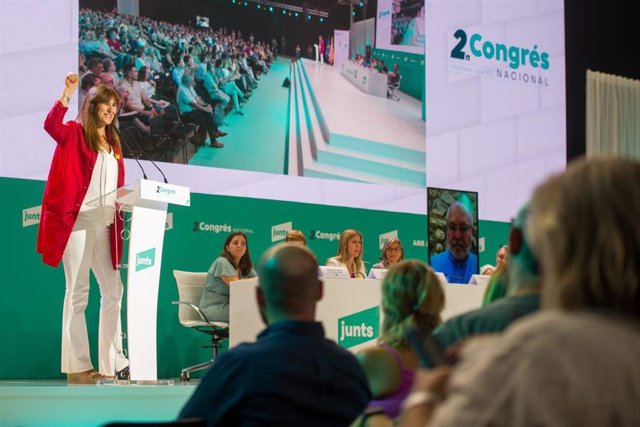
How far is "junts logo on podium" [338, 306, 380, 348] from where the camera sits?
5480 millimetres

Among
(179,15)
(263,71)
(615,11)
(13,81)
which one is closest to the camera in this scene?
(13,81)

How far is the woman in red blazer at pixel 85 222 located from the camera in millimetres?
5789

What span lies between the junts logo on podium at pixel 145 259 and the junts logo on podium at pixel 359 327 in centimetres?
118

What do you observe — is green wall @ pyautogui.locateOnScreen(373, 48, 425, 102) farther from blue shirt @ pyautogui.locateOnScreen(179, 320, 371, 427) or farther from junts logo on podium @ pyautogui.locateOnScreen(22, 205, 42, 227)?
blue shirt @ pyautogui.locateOnScreen(179, 320, 371, 427)

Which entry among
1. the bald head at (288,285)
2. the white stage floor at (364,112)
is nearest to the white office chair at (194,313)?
the white stage floor at (364,112)

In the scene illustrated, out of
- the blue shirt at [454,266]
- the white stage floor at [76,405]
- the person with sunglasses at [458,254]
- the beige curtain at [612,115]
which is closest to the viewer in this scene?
the white stage floor at [76,405]

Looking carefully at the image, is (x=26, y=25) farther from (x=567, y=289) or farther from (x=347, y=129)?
(x=567, y=289)

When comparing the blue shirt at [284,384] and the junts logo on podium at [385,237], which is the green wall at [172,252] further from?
the blue shirt at [284,384]

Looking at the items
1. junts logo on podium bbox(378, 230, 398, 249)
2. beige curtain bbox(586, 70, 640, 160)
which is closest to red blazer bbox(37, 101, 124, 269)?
junts logo on podium bbox(378, 230, 398, 249)

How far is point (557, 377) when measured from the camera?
2.47 feet

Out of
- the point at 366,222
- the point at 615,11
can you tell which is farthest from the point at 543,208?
the point at 615,11

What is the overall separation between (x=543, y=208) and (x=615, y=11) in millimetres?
Result: 11382

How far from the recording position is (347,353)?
2.08 metres

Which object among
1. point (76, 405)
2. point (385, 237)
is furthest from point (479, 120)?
point (76, 405)
